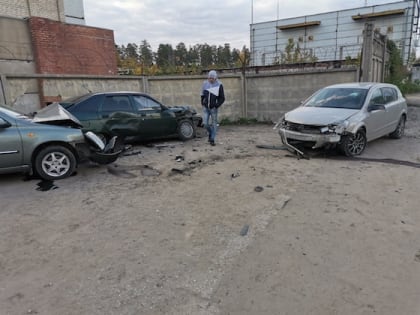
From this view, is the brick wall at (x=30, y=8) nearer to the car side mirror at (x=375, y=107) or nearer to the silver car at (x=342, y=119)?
the silver car at (x=342, y=119)

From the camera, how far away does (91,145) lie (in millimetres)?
5820

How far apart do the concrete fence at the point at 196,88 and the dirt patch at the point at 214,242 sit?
351 centimetres

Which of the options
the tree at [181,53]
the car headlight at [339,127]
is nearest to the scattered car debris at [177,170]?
the car headlight at [339,127]

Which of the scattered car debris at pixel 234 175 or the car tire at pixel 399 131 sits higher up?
the car tire at pixel 399 131

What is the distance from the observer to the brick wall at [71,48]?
10.9 m

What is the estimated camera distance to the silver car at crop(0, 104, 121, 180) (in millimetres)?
5086

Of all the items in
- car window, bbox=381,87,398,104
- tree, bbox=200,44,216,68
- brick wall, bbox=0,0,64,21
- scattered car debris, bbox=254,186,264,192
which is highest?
tree, bbox=200,44,216,68

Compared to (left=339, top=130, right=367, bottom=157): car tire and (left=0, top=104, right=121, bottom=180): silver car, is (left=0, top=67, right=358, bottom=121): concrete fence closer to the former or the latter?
(left=0, top=104, right=121, bottom=180): silver car

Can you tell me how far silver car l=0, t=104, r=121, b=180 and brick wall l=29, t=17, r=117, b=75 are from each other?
21.0 feet

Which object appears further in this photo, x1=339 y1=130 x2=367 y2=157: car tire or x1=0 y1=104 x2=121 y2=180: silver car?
x1=339 y1=130 x2=367 y2=157: car tire

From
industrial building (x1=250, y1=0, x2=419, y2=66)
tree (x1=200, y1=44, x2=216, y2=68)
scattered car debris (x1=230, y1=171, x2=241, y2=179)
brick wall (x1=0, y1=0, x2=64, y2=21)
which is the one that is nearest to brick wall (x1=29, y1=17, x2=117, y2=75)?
brick wall (x1=0, y1=0, x2=64, y2=21)

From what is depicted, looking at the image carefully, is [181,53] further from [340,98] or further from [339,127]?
[339,127]

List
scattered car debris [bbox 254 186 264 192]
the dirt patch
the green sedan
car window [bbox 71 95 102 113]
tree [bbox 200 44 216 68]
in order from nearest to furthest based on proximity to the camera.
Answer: the dirt patch < scattered car debris [bbox 254 186 264 192] < car window [bbox 71 95 102 113] < the green sedan < tree [bbox 200 44 216 68]

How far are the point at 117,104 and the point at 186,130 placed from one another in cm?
220
